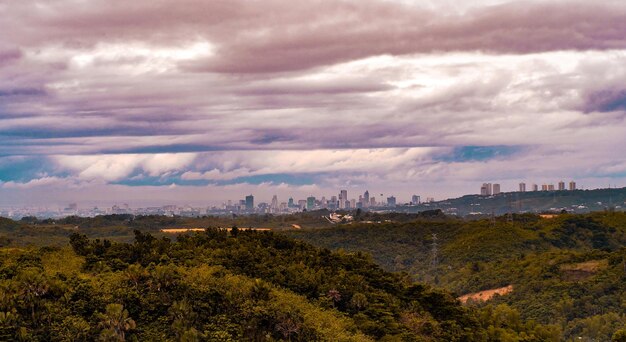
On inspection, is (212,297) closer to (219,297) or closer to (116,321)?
(219,297)

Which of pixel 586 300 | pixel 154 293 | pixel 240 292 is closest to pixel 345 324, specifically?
pixel 240 292

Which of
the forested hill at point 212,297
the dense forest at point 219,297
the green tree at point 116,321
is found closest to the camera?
the green tree at point 116,321

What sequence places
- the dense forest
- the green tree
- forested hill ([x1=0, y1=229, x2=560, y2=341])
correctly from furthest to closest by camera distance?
the dense forest, forested hill ([x1=0, y1=229, x2=560, y2=341]), the green tree

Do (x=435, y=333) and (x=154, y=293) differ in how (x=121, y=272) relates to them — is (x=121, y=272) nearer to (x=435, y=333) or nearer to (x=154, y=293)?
(x=154, y=293)

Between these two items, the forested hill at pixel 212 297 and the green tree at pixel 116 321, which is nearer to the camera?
the green tree at pixel 116 321

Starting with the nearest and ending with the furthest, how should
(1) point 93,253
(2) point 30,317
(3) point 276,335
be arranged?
1. (2) point 30,317
2. (3) point 276,335
3. (1) point 93,253

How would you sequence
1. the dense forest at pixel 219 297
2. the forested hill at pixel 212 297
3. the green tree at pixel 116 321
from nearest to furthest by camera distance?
the green tree at pixel 116 321
the forested hill at pixel 212 297
the dense forest at pixel 219 297

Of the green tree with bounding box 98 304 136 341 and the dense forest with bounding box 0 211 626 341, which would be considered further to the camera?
the dense forest with bounding box 0 211 626 341

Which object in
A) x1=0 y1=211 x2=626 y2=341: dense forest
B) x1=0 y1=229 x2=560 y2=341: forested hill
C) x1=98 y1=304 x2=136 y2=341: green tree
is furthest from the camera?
x1=0 y1=211 x2=626 y2=341: dense forest

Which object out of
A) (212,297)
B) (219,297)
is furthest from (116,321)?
(219,297)
